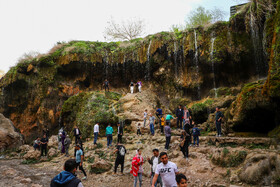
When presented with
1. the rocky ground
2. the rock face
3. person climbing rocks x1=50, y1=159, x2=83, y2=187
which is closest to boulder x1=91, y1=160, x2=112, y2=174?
the rocky ground

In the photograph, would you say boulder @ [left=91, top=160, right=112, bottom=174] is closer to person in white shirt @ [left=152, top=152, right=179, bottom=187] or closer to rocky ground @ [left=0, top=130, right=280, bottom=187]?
rocky ground @ [left=0, top=130, right=280, bottom=187]

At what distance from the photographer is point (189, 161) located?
898 cm

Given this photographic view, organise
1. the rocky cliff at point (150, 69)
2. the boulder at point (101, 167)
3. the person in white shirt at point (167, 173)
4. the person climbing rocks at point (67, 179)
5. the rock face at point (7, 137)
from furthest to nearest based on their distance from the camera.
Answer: the rock face at point (7, 137)
the rocky cliff at point (150, 69)
the boulder at point (101, 167)
the person in white shirt at point (167, 173)
the person climbing rocks at point (67, 179)

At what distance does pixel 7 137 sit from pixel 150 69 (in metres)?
17.3

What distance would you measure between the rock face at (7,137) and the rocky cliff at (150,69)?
14.8 ft

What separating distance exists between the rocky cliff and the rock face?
4.51m

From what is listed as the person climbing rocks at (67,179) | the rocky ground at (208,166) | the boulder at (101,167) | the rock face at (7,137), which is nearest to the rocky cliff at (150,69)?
the rocky ground at (208,166)

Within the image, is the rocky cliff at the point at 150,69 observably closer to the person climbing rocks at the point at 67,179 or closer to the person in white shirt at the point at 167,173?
the person in white shirt at the point at 167,173

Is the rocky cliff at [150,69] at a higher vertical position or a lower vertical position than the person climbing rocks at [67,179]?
higher

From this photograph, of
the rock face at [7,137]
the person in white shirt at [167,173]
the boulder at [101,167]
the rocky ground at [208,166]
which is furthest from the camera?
the rock face at [7,137]

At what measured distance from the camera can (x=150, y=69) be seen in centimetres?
2461

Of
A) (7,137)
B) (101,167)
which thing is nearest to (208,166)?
(101,167)

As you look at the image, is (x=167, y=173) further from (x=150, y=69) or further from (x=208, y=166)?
(x=150, y=69)

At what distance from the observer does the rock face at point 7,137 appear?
18.4 metres
